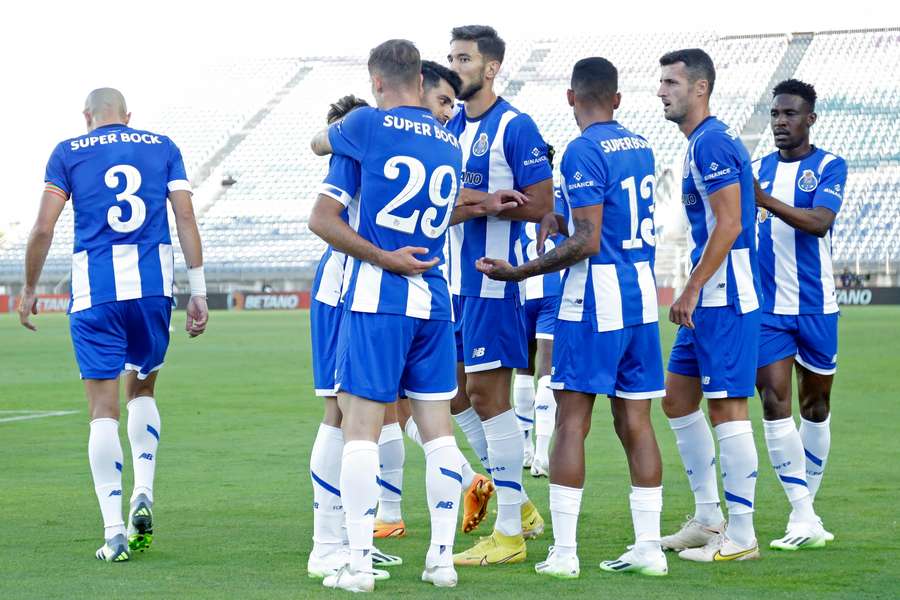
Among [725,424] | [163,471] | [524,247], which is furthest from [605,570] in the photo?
[163,471]

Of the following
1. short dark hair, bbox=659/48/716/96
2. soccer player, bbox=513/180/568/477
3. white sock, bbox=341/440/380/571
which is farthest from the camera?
soccer player, bbox=513/180/568/477

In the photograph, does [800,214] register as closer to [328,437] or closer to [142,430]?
[328,437]

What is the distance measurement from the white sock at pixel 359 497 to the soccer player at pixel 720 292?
1594 mm

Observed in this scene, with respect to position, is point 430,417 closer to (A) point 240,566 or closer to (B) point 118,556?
(A) point 240,566

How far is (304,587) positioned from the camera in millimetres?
5199

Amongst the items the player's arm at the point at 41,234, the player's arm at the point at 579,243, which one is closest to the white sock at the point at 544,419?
the player's arm at the point at 579,243

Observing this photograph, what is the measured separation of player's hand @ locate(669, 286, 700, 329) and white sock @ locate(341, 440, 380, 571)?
1548 mm

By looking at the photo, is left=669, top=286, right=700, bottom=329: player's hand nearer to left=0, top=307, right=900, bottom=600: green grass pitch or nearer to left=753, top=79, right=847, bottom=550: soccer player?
left=753, top=79, right=847, bottom=550: soccer player

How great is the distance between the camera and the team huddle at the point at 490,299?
5.23 meters

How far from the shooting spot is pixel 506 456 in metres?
6.29

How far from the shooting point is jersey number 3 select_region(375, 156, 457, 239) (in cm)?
517

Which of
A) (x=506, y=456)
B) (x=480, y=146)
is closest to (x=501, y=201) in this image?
(x=480, y=146)

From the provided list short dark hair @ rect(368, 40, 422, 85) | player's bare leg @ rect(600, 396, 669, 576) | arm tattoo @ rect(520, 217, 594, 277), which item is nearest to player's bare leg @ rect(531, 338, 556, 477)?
player's bare leg @ rect(600, 396, 669, 576)

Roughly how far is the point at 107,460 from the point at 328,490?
1.14 m
